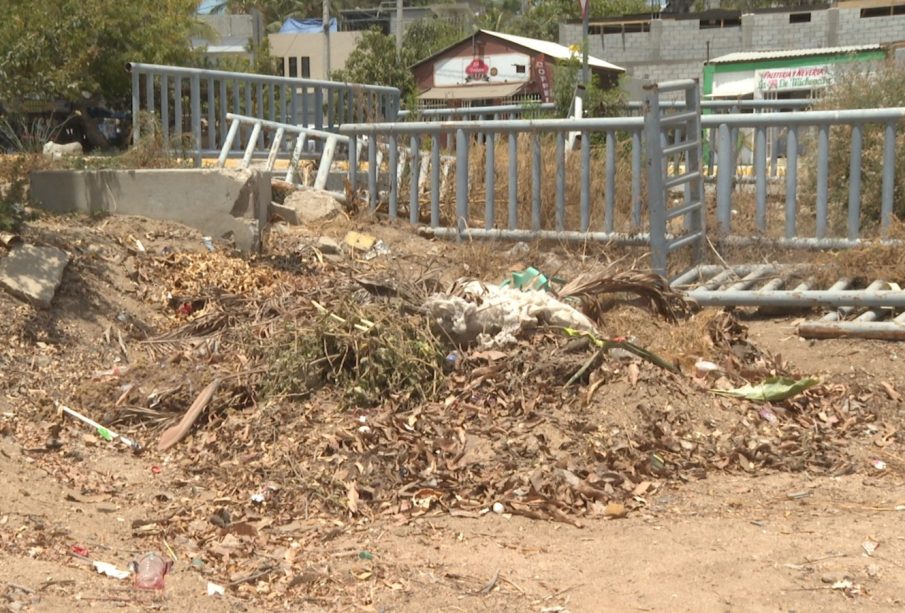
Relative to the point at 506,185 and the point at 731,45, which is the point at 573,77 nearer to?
the point at 506,185

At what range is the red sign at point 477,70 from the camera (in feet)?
130

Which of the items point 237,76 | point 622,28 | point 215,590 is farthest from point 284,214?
point 622,28

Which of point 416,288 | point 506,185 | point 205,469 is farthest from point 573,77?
point 205,469

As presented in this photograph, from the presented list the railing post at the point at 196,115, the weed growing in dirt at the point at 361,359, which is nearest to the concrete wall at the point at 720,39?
the railing post at the point at 196,115

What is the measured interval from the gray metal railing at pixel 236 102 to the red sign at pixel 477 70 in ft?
80.3

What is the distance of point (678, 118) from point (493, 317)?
3.02 metres

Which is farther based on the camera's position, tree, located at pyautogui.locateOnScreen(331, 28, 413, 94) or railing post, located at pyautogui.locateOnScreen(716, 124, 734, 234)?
tree, located at pyautogui.locateOnScreen(331, 28, 413, 94)

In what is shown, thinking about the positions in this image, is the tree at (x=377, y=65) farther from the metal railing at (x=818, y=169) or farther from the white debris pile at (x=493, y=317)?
the white debris pile at (x=493, y=317)

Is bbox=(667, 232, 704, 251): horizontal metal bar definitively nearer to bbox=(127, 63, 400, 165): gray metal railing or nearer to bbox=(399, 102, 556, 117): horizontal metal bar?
bbox=(127, 63, 400, 165): gray metal railing

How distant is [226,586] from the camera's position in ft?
14.1

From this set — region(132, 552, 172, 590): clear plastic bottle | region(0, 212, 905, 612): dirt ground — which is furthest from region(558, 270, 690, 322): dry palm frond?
region(132, 552, 172, 590): clear plastic bottle

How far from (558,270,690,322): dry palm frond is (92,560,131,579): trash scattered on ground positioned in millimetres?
3457

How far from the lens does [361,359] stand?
597cm

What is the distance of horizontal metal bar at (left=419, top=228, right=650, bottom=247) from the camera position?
8891 millimetres
